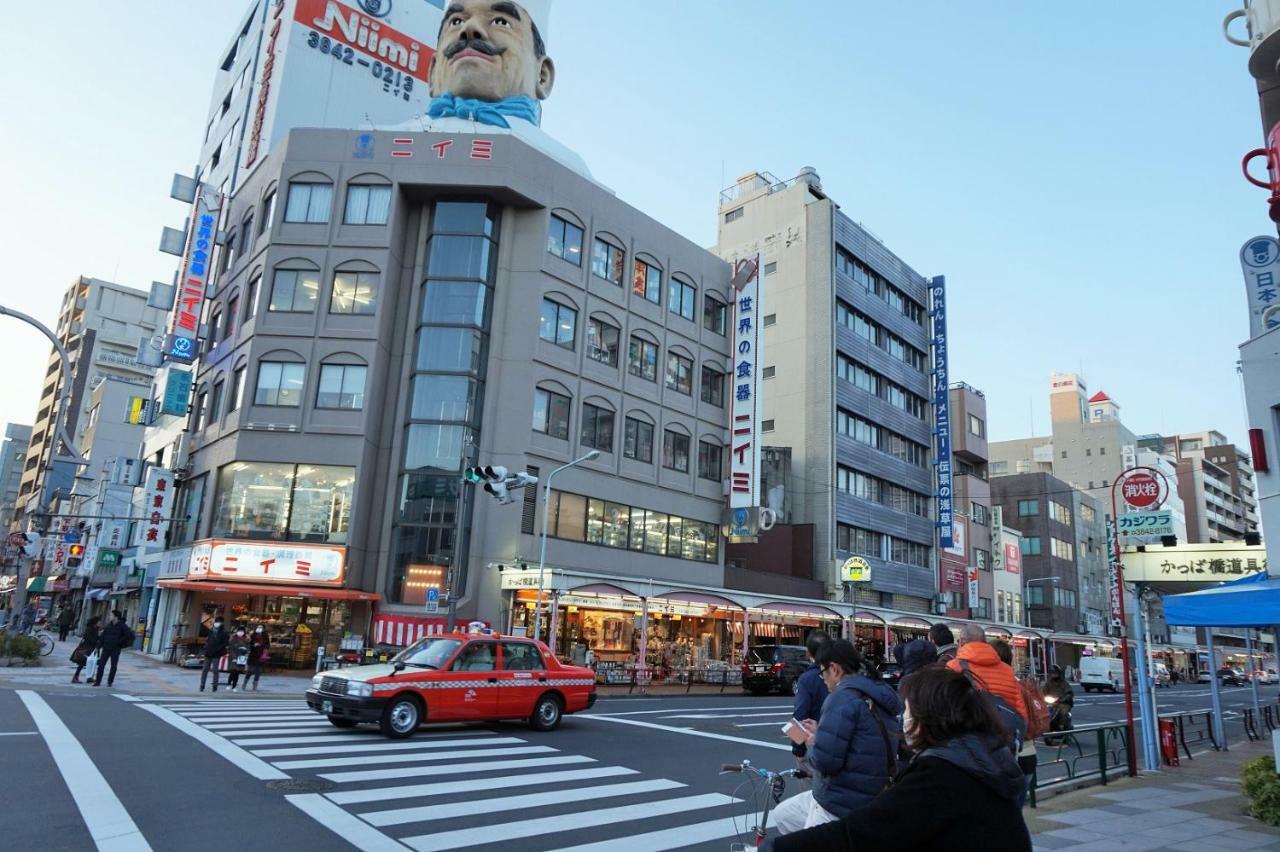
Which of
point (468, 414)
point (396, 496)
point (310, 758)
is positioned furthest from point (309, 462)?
point (310, 758)

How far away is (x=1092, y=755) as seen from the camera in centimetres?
1381

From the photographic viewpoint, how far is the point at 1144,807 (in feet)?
34.7

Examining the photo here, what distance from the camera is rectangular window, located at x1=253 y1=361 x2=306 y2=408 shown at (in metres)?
31.8

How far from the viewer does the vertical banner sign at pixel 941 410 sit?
5406 centimetres

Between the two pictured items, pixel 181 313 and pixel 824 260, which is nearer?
pixel 181 313

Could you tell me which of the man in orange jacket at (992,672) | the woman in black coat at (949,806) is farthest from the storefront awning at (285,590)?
the woman in black coat at (949,806)

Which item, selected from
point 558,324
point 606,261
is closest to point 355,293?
point 558,324

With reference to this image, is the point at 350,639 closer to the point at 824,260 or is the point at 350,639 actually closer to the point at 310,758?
the point at 310,758

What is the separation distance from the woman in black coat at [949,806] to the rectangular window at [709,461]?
3677 cm

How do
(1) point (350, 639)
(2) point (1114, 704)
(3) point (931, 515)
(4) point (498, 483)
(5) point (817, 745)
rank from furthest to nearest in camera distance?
1. (3) point (931, 515)
2. (2) point (1114, 704)
3. (1) point (350, 639)
4. (4) point (498, 483)
5. (5) point (817, 745)

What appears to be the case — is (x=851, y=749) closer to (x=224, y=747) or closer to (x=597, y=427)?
(x=224, y=747)

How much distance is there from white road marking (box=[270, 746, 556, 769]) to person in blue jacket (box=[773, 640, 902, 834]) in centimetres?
797

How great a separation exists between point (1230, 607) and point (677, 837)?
6391 mm

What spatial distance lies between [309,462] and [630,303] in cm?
1505
